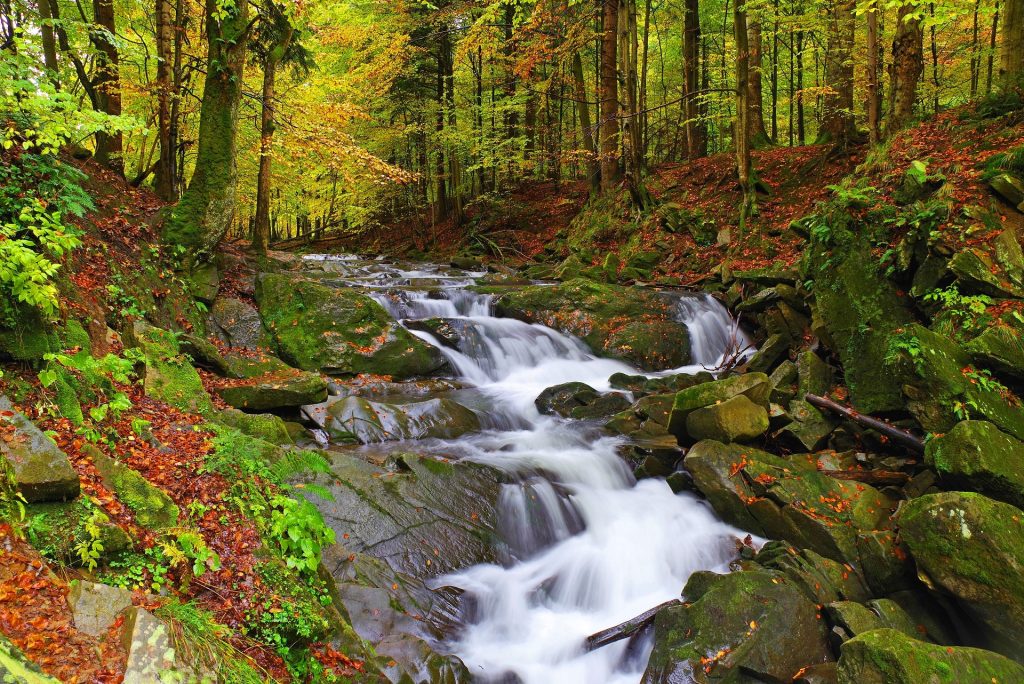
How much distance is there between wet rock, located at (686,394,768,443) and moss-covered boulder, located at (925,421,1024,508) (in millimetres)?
1891

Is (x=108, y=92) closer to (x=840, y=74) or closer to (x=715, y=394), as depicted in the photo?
(x=715, y=394)

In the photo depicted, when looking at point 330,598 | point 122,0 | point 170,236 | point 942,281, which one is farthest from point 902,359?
point 122,0

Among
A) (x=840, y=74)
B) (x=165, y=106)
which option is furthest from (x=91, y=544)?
(x=840, y=74)

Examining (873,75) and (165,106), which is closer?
(165,106)

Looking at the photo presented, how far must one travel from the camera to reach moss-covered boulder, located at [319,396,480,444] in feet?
24.9

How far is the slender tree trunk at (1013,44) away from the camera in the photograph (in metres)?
9.25

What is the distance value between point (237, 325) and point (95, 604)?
26.8 ft

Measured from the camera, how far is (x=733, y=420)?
23.5ft

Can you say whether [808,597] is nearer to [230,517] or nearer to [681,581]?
[681,581]

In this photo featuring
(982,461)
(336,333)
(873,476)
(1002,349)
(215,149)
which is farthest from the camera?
(336,333)

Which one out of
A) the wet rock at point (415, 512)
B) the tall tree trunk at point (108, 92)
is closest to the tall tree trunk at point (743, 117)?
the wet rock at point (415, 512)

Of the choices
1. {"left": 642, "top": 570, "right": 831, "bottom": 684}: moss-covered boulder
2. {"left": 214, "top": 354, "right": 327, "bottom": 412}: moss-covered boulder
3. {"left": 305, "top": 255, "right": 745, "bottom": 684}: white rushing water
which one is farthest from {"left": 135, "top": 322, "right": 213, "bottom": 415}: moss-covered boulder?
{"left": 642, "top": 570, "right": 831, "bottom": 684}: moss-covered boulder

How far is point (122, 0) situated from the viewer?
40.9 feet

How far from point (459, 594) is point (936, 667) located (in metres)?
3.61
